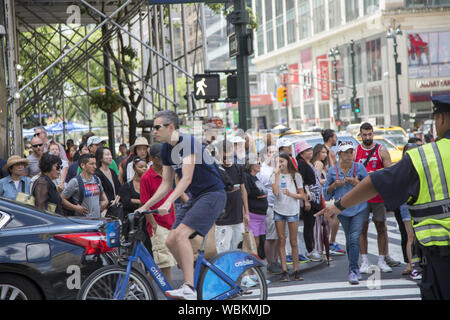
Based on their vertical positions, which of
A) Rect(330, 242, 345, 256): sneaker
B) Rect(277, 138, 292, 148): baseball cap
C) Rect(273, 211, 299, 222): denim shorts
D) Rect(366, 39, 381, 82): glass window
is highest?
Rect(366, 39, 381, 82): glass window

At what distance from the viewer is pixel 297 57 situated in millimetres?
76812

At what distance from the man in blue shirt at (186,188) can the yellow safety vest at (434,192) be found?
8.35ft

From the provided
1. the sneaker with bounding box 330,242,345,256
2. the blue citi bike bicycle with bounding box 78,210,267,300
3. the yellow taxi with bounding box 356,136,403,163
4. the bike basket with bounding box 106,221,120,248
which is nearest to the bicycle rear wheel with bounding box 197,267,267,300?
the blue citi bike bicycle with bounding box 78,210,267,300

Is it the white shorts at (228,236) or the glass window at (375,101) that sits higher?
the glass window at (375,101)

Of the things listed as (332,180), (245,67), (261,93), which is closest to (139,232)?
(332,180)

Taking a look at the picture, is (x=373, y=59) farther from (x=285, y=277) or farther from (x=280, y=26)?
(x=285, y=277)

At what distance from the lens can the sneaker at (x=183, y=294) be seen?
229 inches

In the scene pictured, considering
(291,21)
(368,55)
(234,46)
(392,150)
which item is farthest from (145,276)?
(291,21)

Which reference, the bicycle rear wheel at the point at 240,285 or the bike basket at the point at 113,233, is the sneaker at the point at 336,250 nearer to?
the bicycle rear wheel at the point at 240,285

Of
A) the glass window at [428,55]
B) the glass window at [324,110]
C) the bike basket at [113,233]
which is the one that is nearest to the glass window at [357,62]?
the glass window at [428,55]

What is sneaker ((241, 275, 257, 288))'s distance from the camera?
6.27 metres

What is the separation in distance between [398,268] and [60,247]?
5.29m

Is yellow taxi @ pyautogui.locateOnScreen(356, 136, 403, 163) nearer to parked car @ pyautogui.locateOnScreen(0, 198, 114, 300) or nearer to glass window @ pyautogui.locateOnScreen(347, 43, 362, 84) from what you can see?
parked car @ pyautogui.locateOnScreen(0, 198, 114, 300)

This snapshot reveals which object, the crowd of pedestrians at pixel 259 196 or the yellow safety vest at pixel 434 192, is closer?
the yellow safety vest at pixel 434 192
